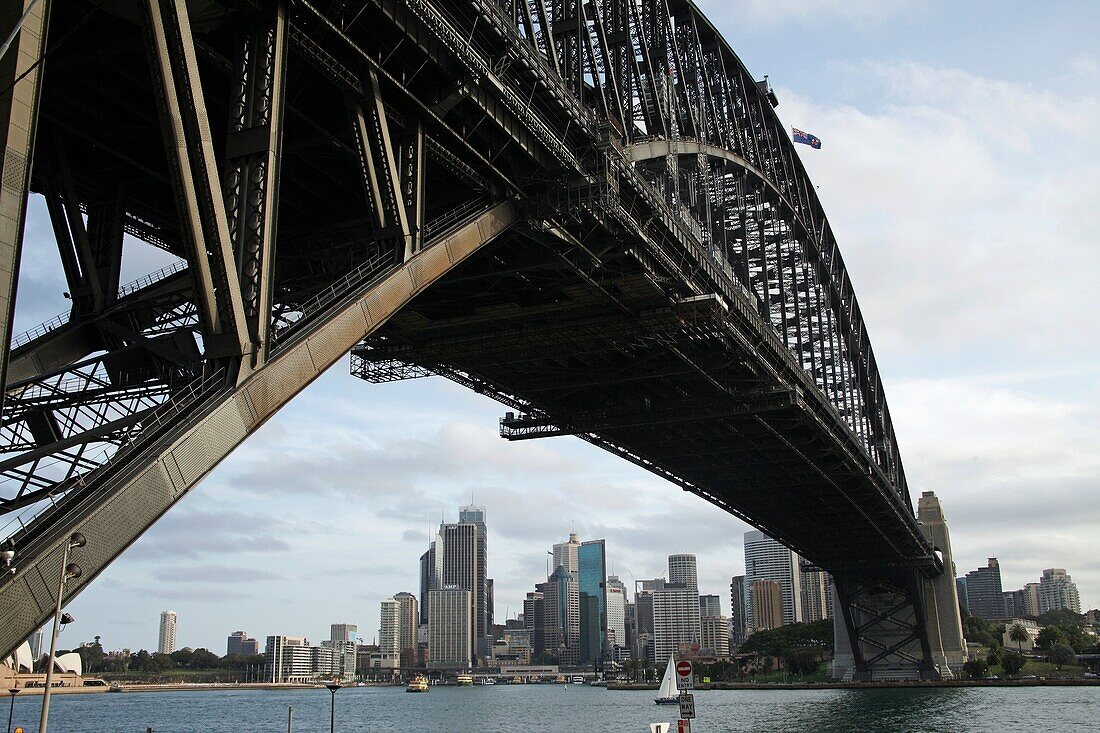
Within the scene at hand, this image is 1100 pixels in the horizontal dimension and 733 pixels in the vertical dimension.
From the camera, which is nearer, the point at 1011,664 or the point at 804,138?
the point at 804,138

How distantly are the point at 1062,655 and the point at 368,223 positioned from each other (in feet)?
519

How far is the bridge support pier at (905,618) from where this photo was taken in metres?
106

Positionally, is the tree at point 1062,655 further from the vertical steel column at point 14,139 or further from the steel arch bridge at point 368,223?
the vertical steel column at point 14,139

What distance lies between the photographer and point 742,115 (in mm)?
55406

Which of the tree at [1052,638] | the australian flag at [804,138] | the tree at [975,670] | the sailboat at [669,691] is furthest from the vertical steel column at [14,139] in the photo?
the tree at [1052,638]

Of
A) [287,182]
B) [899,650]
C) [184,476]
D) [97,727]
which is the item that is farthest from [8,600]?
[899,650]

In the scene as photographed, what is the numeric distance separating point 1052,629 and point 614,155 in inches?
6457

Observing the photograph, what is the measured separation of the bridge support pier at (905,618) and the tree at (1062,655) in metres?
55.1

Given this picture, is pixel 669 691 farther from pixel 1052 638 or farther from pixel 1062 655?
pixel 1052 638

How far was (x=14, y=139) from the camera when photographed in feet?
40.3

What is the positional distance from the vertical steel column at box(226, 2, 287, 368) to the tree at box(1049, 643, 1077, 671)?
6419 inches

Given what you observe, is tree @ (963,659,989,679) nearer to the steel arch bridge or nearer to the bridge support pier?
the bridge support pier

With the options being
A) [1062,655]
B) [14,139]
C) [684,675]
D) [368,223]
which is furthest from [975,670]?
[14,139]

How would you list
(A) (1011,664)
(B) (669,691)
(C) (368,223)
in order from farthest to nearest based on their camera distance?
(A) (1011,664)
(B) (669,691)
(C) (368,223)
